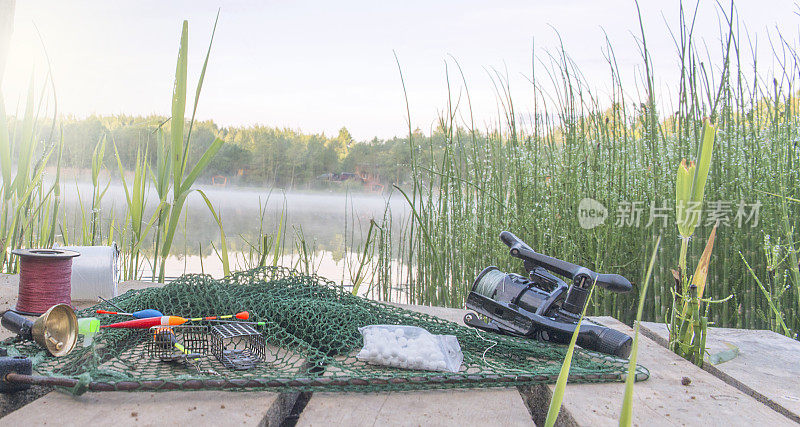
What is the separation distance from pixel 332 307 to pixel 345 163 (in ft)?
15.8

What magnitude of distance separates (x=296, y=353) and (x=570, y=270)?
25.7 inches

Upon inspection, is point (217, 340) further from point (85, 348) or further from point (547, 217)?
point (547, 217)

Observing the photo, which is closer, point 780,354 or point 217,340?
point 217,340

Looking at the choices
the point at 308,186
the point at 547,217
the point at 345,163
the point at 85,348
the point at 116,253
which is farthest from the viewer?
the point at 345,163

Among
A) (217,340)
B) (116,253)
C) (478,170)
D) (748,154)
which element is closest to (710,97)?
(748,154)

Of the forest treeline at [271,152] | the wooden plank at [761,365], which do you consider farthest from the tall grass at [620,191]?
the forest treeline at [271,152]

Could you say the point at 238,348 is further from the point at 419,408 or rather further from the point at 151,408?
the point at 419,408

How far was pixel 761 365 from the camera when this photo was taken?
130cm

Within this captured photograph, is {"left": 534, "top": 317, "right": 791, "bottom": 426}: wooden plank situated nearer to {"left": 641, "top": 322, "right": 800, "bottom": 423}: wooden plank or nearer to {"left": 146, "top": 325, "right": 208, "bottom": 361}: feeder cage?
{"left": 641, "top": 322, "right": 800, "bottom": 423}: wooden plank

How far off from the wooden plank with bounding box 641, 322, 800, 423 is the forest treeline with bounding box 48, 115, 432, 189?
3.06 metres

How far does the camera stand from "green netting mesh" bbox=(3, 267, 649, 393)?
94 centimetres

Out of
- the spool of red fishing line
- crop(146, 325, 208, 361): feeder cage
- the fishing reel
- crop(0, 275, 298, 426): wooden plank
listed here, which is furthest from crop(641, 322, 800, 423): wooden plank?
the spool of red fishing line

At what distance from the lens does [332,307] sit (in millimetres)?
1345

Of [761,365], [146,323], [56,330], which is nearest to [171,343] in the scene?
[146,323]
